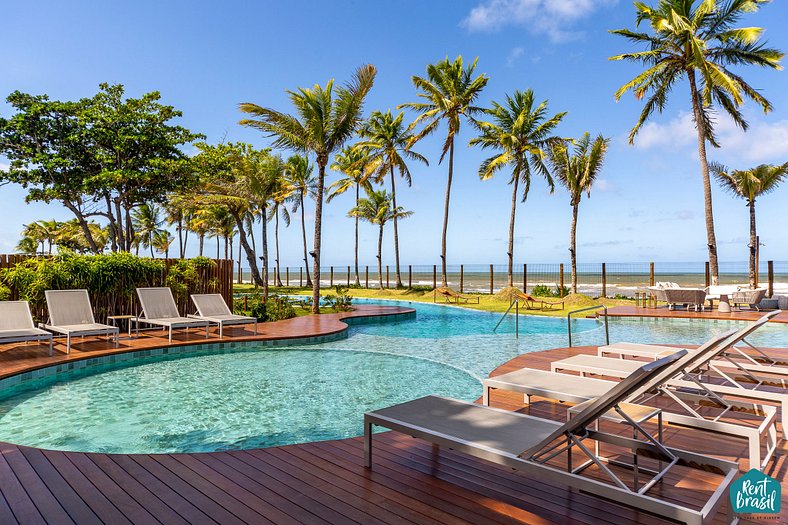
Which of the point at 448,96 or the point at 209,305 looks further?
the point at 448,96

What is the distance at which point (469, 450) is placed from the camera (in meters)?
2.53

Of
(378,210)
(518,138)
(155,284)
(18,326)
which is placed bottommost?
(18,326)

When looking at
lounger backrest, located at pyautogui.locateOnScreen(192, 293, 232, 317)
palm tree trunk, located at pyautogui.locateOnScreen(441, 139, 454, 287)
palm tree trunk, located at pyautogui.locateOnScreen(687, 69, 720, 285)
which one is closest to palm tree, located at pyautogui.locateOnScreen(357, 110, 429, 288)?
palm tree trunk, located at pyautogui.locateOnScreen(441, 139, 454, 287)

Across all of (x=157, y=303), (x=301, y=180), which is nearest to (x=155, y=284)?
(x=157, y=303)

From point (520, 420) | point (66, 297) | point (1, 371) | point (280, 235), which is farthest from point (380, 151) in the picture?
point (520, 420)

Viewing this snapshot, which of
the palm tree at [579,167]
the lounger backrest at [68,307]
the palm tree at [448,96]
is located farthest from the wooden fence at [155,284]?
the palm tree at [579,167]

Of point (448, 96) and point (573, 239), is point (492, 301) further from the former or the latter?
point (448, 96)

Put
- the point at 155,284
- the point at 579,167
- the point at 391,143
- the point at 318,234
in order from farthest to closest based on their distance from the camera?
the point at 391,143 < the point at 579,167 < the point at 318,234 < the point at 155,284

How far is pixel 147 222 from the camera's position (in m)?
48.6

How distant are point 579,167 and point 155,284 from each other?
17.7 m

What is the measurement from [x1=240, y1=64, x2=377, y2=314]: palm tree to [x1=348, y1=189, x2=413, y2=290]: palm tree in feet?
54.1

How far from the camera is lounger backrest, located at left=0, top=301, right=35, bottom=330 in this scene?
24.7ft

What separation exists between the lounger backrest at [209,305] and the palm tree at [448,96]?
14.7m

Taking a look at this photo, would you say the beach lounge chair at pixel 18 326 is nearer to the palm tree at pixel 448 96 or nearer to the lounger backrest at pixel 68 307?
the lounger backrest at pixel 68 307
